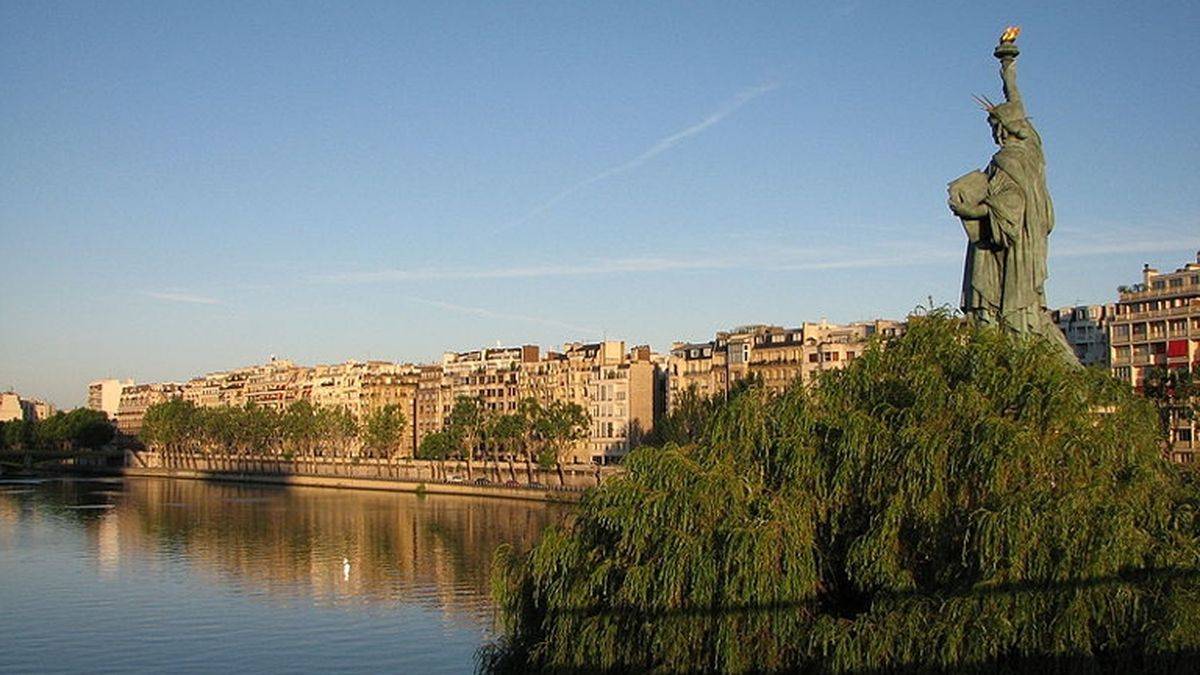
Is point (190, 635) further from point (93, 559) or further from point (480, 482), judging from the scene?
point (480, 482)

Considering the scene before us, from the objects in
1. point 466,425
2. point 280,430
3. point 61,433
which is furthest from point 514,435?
point 61,433

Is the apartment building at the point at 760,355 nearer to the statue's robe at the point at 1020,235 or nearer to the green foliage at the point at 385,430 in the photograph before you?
the green foliage at the point at 385,430

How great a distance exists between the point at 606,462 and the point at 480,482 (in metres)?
11.8

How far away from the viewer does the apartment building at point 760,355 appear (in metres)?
97.1

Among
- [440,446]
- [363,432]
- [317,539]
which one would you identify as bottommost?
[317,539]

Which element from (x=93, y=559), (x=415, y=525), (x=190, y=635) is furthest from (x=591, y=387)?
(x=190, y=635)

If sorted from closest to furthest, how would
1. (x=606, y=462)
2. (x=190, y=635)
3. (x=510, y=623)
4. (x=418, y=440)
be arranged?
1. (x=510, y=623)
2. (x=190, y=635)
3. (x=606, y=462)
4. (x=418, y=440)

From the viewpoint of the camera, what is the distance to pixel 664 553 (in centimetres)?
1927

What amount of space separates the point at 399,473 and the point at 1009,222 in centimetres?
10055

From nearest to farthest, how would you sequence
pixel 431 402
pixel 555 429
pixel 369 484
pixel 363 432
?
pixel 555 429, pixel 369 484, pixel 363 432, pixel 431 402

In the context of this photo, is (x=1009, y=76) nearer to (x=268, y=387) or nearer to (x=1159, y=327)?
(x=1159, y=327)

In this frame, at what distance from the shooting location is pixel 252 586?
1906 inches

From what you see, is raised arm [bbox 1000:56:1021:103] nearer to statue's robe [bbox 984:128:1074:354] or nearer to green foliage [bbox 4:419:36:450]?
statue's robe [bbox 984:128:1074:354]

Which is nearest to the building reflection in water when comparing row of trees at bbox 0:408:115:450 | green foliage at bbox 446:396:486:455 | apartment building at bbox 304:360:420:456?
green foliage at bbox 446:396:486:455
